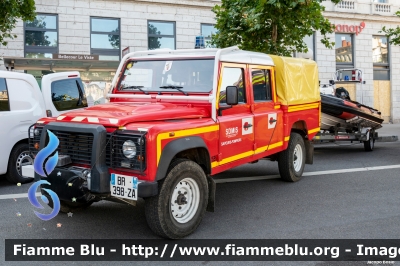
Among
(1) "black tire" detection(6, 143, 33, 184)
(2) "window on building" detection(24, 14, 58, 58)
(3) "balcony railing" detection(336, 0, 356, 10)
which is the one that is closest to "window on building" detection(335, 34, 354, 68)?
(3) "balcony railing" detection(336, 0, 356, 10)

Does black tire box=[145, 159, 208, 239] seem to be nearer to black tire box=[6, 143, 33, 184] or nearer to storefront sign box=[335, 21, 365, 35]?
black tire box=[6, 143, 33, 184]

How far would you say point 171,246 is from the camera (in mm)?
4766

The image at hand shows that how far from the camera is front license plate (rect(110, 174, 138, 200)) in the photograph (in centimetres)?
439

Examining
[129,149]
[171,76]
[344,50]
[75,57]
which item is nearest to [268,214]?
[171,76]

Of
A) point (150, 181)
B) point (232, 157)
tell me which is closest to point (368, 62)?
point (232, 157)

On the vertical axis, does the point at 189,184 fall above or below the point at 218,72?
below

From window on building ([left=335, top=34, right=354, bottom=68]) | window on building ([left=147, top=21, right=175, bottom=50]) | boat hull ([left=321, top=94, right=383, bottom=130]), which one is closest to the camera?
boat hull ([left=321, top=94, right=383, bottom=130])

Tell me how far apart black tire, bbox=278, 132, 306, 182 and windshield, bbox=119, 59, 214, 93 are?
108 inches

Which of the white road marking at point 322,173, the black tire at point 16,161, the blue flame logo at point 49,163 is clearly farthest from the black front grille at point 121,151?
the black tire at point 16,161

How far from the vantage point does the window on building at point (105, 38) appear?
20609 mm

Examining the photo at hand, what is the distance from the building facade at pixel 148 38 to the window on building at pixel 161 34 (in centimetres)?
5

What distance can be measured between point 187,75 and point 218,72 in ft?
1.50

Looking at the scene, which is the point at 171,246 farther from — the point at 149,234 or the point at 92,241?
A: the point at 92,241

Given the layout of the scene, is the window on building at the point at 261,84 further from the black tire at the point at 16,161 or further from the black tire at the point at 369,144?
the black tire at the point at 369,144
